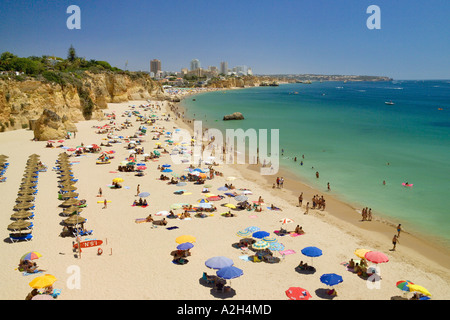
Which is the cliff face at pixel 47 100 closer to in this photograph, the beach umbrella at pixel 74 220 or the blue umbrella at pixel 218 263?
the beach umbrella at pixel 74 220

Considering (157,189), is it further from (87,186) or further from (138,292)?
(138,292)

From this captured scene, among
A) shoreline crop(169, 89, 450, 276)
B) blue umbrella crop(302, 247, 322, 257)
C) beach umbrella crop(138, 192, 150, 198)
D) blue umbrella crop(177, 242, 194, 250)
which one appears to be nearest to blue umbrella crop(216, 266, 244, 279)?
blue umbrella crop(177, 242, 194, 250)

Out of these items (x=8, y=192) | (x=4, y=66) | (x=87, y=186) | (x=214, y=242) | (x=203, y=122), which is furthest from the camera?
(x=203, y=122)

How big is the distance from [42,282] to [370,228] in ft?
50.5

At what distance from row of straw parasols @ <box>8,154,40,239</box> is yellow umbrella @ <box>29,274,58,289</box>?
4.59 m

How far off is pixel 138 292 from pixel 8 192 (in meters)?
13.7

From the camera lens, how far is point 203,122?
179 ft

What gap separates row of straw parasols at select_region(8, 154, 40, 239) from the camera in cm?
1405

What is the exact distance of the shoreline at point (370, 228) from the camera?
564 inches

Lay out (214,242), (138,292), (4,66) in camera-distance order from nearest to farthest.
Result: 1. (138,292)
2. (214,242)
3. (4,66)

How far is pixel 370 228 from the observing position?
16906 millimetres

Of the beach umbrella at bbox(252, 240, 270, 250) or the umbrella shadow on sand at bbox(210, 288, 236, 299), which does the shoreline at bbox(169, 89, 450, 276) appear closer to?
the beach umbrella at bbox(252, 240, 270, 250)

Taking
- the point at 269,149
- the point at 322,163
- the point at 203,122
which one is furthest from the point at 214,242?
the point at 203,122

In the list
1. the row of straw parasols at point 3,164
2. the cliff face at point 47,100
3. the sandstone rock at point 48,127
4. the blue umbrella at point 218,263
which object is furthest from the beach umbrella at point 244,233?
the cliff face at point 47,100
